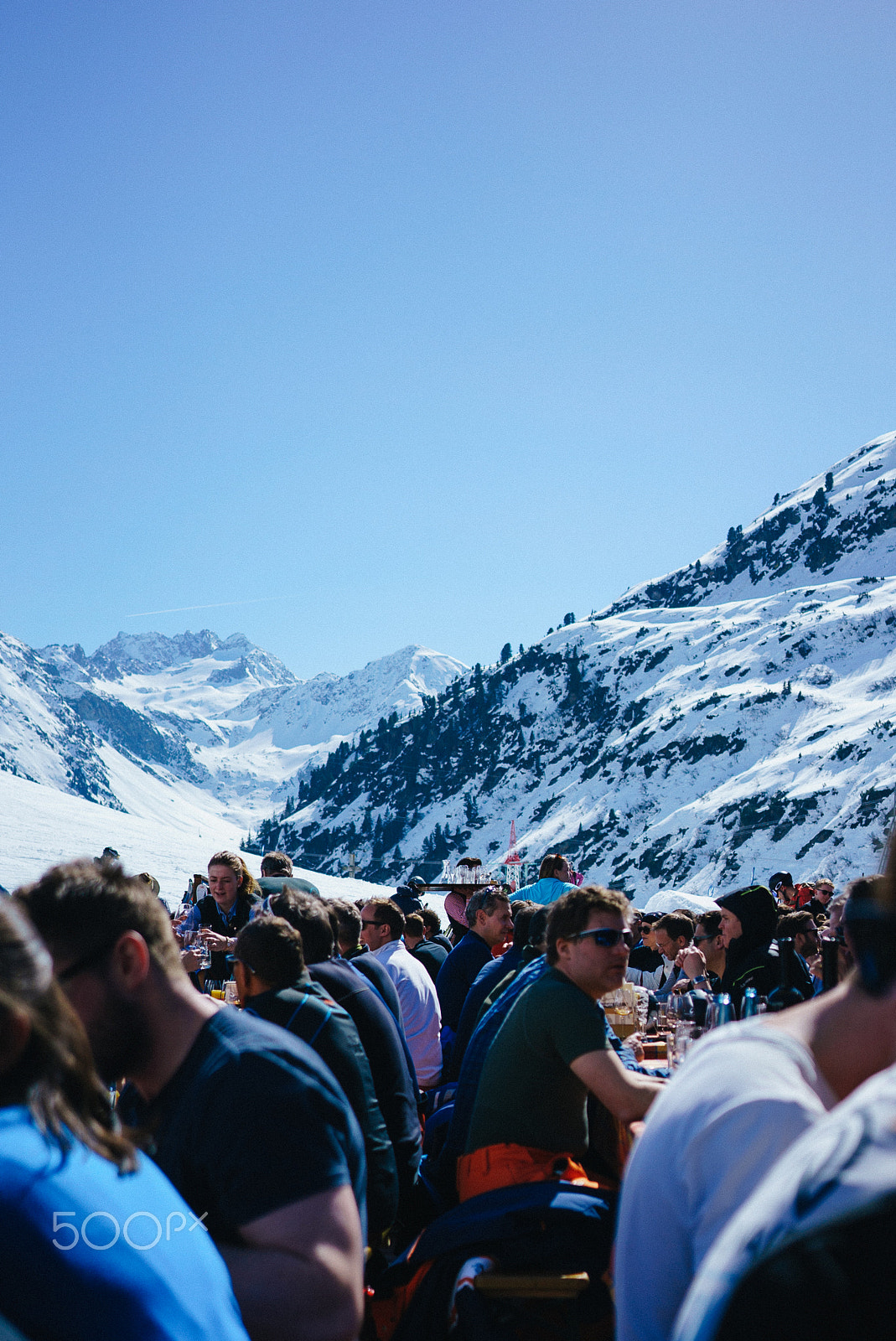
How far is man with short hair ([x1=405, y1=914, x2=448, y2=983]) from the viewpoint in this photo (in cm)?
1030

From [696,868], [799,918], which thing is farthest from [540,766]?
[799,918]

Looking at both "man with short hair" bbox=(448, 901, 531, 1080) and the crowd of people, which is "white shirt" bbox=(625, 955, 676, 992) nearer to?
"man with short hair" bbox=(448, 901, 531, 1080)

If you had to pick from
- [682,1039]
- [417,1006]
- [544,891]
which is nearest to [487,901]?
[417,1006]

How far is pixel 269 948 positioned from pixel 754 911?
4212 millimetres

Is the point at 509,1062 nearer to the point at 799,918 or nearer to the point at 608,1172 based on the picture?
the point at 608,1172

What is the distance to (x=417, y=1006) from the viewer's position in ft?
25.6

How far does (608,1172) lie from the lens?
5.32 meters

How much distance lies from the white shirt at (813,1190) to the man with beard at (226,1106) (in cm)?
126

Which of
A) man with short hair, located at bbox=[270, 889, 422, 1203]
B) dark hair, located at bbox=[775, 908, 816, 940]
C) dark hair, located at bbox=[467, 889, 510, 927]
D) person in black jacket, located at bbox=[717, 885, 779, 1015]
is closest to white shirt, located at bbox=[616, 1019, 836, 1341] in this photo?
man with short hair, located at bbox=[270, 889, 422, 1203]

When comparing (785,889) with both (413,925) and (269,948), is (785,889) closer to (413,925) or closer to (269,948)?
(413,925)

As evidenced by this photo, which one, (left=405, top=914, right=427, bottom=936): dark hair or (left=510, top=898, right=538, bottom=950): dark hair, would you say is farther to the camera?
(left=405, top=914, right=427, bottom=936): dark hair

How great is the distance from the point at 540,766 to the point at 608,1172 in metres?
191

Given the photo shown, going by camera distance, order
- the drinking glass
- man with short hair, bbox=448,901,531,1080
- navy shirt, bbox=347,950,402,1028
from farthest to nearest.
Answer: man with short hair, bbox=448,901,531,1080 < navy shirt, bbox=347,950,402,1028 < the drinking glass

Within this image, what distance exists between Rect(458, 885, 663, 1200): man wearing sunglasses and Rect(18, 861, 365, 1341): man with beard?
76.7 inches
